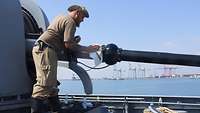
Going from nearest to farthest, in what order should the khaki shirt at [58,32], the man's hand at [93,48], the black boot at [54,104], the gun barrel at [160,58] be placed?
1. the gun barrel at [160,58]
2. the man's hand at [93,48]
3. the khaki shirt at [58,32]
4. the black boot at [54,104]

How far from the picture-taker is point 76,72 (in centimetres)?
702

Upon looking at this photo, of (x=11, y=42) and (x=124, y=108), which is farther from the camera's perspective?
(x=124, y=108)

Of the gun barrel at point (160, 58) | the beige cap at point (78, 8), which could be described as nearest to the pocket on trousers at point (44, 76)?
the beige cap at point (78, 8)

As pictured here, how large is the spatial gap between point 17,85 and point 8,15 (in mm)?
897

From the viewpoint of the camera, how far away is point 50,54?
21.2ft

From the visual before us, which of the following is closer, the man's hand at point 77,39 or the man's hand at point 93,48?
the man's hand at point 93,48

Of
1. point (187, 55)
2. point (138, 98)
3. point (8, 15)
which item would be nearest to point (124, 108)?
point (138, 98)

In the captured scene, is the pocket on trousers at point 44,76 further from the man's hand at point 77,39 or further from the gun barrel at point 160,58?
the gun barrel at point 160,58

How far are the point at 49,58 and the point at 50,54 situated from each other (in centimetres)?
5

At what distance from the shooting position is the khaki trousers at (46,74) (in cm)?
645

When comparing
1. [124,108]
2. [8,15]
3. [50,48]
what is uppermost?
[8,15]

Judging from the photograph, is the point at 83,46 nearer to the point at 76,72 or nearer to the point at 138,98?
the point at 76,72

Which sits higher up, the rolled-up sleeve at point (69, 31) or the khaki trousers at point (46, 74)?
the rolled-up sleeve at point (69, 31)

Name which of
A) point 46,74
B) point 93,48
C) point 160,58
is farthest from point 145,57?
point 46,74
